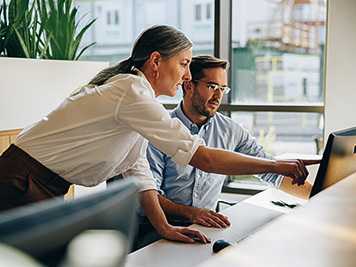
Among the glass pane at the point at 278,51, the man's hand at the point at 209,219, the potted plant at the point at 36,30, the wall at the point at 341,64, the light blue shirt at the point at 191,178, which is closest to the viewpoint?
the man's hand at the point at 209,219

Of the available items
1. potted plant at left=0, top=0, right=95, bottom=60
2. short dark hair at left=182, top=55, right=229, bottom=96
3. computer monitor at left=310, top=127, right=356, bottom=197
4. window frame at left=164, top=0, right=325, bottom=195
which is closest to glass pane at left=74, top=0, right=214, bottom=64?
window frame at left=164, top=0, right=325, bottom=195

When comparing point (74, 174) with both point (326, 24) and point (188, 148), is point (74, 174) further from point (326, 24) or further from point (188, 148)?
point (326, 24)

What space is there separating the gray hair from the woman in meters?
0.08

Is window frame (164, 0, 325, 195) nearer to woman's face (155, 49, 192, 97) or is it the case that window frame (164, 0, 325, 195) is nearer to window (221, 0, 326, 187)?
window (221, 0, 326, 187)

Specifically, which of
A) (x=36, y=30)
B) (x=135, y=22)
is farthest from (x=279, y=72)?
(x=36, y=30)

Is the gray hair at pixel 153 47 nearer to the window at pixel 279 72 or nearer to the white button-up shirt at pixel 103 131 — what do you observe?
the white button-up shirt at pixel 103 131

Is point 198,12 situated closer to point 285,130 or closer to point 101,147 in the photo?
point 285,130

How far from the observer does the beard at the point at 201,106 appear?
241cm

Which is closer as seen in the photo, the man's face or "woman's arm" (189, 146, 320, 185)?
"woman's arm" (189, 146, 320, 185)

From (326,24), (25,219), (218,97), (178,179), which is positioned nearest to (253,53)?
(326,24)

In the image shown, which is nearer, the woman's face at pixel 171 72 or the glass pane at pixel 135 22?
the woman's face at pixel 171 72

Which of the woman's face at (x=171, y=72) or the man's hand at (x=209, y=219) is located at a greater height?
the woman's face at (x=171, y=72)

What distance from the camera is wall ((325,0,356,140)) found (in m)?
3.51

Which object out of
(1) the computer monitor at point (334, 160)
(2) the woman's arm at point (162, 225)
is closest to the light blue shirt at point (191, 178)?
(2) the woman's arm at point (162, 225)
